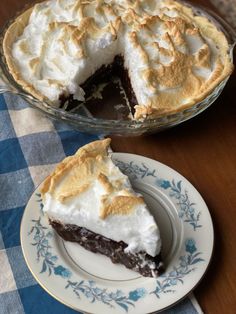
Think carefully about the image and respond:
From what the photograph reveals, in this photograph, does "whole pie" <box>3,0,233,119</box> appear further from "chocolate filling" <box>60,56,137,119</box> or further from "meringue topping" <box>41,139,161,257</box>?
"meringue topping" <box>41,139,161,257</box>

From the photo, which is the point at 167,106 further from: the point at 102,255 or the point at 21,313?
the point at 21,313

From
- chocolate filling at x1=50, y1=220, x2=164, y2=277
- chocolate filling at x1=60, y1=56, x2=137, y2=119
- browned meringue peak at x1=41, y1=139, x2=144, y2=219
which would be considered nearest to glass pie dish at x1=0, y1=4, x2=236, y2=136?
chocolate filling at x1=60, y1=56, x2=137, y2=119

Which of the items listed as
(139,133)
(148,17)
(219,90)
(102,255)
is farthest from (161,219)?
(148,17)

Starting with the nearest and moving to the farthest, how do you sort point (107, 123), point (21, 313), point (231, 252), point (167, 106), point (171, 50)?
1. point (21, 313)
2. point (231, 252)
3. point (107, 123)
4. point (167, 106)
5. point (171, 50)

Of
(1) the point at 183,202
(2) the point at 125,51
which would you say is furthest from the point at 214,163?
(2) the point at 125,51

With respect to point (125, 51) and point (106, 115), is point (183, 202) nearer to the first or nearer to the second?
point (106, 115)

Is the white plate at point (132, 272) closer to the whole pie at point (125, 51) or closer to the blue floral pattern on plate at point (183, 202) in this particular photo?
the blue floral pattern on plate at point (183, 202)
